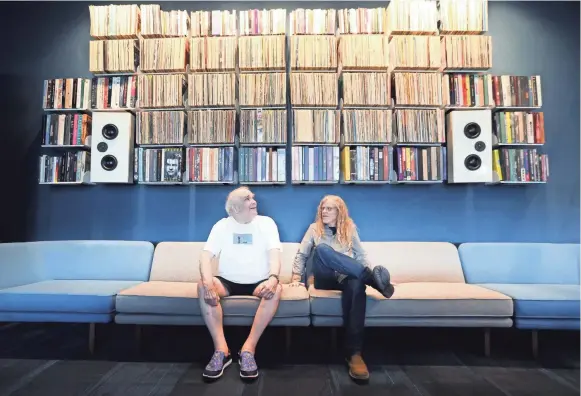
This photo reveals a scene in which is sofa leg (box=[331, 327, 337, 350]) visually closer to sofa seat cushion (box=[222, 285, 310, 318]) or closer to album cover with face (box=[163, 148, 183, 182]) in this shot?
sofa seat cushion (box=[222, 285, 310, 318])

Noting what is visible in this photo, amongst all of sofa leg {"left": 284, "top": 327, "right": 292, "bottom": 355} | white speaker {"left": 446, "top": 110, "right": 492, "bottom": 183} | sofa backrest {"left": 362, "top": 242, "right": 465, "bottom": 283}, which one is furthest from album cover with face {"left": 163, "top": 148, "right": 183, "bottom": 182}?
white speaker {"left": 446, "top": 110, "right": 492, "bottom": 183}

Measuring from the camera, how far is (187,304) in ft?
7.10

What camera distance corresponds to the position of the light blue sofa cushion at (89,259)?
9.16ft

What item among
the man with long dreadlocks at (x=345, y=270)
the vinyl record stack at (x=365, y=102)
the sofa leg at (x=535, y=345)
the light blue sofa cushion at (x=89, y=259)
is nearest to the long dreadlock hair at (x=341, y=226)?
the man with long dreadlocks at (x=345, y=270)

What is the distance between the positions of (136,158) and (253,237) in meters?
1.33

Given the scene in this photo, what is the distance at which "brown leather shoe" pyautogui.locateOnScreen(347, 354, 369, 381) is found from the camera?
6.18 feet

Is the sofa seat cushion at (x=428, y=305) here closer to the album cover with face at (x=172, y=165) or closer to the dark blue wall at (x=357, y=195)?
the dark blue wall at (x=357, y=195)

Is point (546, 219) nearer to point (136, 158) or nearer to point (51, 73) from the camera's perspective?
point (136, 158)

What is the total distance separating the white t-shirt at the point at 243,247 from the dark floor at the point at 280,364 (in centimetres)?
46

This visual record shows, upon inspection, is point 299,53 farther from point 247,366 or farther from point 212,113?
point 247,366

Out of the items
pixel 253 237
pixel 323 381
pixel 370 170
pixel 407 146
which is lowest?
pixel 323 381

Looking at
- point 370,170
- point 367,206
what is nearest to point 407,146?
point 370,170

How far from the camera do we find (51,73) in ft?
10.7

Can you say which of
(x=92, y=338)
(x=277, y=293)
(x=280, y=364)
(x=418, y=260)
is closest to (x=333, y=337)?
(x=280, y=364)
